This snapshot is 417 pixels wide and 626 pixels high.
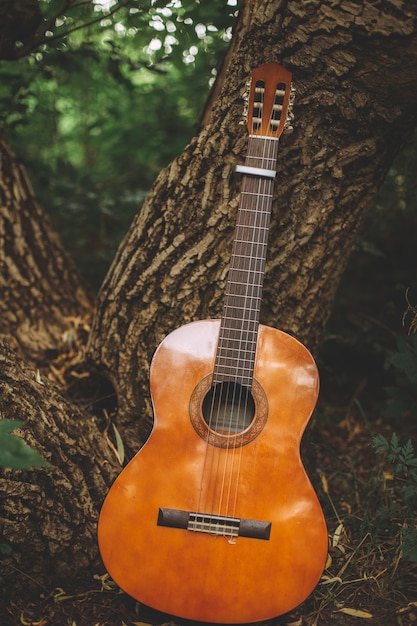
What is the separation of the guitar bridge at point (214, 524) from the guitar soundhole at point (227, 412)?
8.8 inches

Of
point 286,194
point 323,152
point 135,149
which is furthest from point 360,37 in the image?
point 135,149

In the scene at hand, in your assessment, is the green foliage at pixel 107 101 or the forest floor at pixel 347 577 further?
the green foliage at pixel 107 101

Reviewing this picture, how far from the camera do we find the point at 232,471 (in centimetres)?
168

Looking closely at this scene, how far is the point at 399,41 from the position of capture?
5.68 ft

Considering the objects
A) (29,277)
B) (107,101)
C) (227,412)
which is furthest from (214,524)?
(107,101)

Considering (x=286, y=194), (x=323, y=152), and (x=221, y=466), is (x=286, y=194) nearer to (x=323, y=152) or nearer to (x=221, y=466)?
(x=323, y=152)

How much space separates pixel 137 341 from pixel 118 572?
3.05 ft

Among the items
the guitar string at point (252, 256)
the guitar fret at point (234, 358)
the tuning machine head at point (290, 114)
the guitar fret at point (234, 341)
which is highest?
the tuning machine head at point (290, 114)

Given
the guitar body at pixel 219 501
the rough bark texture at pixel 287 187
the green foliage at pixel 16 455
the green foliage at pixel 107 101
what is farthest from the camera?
the green foliage at pixel 107 101

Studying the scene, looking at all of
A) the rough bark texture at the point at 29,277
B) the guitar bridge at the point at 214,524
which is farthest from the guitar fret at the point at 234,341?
the rough bark texture at the point at 29,277

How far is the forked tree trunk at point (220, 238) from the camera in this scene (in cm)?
178

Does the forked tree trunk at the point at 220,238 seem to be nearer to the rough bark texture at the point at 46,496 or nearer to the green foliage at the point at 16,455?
the rough bark texture at the point at 46,496

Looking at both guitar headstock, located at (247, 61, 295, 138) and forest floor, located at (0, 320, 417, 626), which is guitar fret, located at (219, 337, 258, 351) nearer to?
forest floor, located at (0, 320, 417, 626)

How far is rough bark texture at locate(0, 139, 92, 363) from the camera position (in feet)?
8.41
